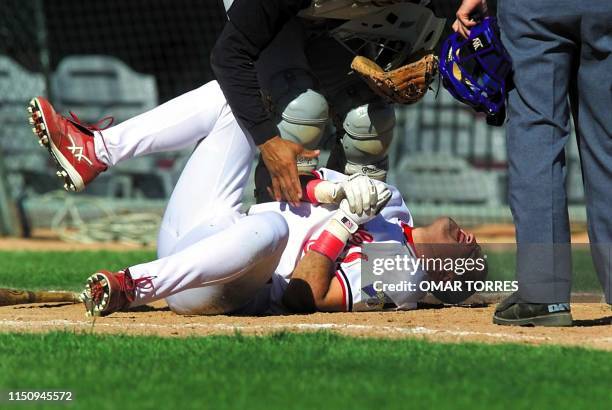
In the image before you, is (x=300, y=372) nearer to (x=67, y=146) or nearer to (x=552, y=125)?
(x=552, y=125)

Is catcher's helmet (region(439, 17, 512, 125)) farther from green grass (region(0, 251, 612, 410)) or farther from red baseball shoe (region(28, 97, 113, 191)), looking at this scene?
red baseball shoe (region(28, 97, 113, 191))

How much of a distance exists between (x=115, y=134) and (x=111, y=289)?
2.77 feet

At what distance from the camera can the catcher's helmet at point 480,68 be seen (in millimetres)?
4898

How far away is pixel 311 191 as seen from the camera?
5.47m

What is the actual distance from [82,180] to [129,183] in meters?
7.52

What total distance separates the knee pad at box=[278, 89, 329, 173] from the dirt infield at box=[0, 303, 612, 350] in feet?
2.69

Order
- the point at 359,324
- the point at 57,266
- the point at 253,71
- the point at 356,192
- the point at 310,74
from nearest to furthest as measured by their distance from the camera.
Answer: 1. the point at 359,324
2. the point at 356,192
3. the point at 253,71
4. the point at 310,74
5. the point at 57,266

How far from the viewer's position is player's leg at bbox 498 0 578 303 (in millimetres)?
4648

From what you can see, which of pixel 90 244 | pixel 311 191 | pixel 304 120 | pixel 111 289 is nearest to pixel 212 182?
pixel 311 191

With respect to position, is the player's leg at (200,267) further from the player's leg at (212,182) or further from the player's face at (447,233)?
the player's face at (447,233)

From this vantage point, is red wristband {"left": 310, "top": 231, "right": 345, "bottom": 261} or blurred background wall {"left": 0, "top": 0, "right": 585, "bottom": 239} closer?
red wristband {"left": 310, "top": 231, "right": 345, "bottom": 261}

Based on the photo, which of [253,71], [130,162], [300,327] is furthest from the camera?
[130,162]

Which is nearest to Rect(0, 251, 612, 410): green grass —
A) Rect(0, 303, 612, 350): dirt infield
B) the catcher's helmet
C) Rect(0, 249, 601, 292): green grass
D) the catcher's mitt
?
Rect(0, 303, 612, 350): dirt infield

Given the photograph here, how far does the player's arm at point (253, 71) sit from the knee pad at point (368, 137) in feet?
1.78
